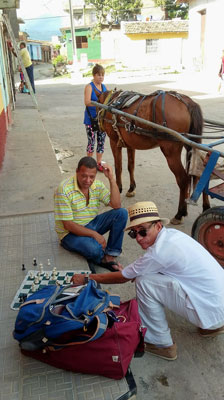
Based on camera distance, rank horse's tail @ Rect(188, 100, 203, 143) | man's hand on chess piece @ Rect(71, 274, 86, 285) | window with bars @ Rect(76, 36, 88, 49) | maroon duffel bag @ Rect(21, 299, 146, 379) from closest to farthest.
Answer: maroon duffel bag @ Rect(21, 299, 146, 379) < man's hand on chess piece @ Rect(71, 274, 86, 285) < horse's tail @ Rect(188, 100, 203, 143) < window with bars @ Rect(76, 36, 88, 49)

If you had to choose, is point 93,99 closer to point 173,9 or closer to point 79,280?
point 79,280

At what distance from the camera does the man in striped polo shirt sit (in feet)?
10.1

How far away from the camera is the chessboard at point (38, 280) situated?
9.08ft

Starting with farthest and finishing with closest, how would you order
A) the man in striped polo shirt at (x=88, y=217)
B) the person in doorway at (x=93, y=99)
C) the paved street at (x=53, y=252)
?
1. the person in doorway at (x=93, y=99)
2. the man in striped polo shirt at (x=88, y=217)
3. the paved street at (x=53, y=252)

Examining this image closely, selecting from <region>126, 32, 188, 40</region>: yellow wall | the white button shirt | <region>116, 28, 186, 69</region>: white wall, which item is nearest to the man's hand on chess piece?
the white button shirt

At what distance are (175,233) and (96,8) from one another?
130ft

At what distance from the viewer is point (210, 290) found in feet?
7.10

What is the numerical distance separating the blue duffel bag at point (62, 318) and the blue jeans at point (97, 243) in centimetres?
98

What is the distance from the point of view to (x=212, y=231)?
10.6ft

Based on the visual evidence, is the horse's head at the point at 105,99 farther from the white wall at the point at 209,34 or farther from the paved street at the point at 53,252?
the white wall at the point at 209,34

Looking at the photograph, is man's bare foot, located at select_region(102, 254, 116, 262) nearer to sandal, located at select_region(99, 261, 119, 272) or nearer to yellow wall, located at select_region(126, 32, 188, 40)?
sandal, located at select_region(99, 261, 119, 272)

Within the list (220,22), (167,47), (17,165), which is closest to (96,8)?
(167,47)

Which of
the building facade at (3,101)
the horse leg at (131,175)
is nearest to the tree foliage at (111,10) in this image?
the building facade at (3,101)

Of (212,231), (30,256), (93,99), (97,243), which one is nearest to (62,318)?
(97,243)
